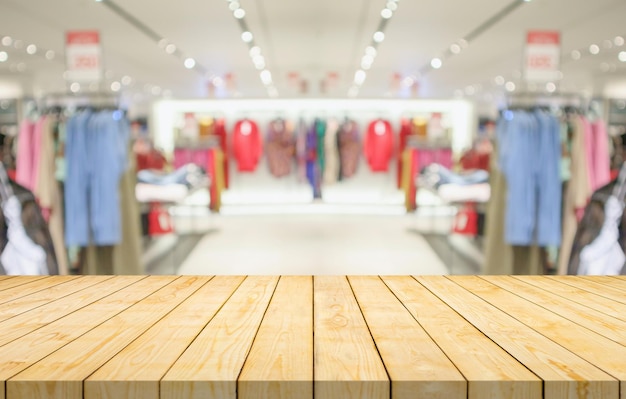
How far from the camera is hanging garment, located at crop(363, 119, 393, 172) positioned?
1328 cm

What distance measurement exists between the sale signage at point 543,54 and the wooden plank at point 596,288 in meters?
4.27

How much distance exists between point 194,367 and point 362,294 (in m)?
0.94

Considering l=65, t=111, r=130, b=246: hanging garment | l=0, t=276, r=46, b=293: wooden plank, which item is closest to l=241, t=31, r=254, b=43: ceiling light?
l=65, t=111, r=130, b=246: hanging garment

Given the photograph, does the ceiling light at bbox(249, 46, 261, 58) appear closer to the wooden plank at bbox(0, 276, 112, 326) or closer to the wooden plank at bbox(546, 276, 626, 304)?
the wooden plank at bbox(0, 276, 112, 326)

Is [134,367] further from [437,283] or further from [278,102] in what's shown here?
[278,102]

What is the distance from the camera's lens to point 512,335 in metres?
1.72

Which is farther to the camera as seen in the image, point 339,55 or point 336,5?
point 339,55

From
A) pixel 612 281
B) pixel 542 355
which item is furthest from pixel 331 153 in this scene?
pixel 542 355

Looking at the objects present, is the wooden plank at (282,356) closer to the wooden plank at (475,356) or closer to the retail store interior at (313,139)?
the wooden plank at (475,356)

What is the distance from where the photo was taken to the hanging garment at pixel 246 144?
1324 cm

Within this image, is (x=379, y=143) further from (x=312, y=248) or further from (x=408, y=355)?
(x=408, y=355)

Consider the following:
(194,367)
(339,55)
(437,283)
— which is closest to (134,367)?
(194,367)

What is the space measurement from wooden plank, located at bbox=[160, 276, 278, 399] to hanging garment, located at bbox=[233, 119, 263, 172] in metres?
11.2

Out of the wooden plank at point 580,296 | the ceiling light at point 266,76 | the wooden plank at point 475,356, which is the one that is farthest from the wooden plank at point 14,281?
the ceiling light at point 266,76
